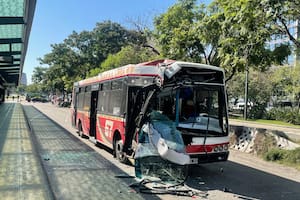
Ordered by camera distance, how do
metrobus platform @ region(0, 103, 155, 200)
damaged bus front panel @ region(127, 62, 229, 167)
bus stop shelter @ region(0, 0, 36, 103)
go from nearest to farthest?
metrobus platform @ region(0, 103, 155, 200), damaged bus front panel @ region(127, 62, 229, 167), bus stop shelter @ region(0, 0, 36, 103)

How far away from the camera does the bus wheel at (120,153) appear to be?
374 inches

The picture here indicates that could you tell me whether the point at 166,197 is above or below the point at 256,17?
below

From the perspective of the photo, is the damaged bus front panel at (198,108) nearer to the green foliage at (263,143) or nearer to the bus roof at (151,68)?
the bus roof at (151,68)

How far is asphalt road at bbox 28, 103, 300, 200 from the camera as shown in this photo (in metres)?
6.91

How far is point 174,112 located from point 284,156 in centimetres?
473

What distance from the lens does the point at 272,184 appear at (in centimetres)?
789

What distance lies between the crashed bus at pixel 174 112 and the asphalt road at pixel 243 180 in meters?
0.61

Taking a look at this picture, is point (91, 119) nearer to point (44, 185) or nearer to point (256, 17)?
point (44, 185)

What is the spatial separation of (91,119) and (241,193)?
7.99 m

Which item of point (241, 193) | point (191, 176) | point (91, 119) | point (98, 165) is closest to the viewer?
point (241, 193)

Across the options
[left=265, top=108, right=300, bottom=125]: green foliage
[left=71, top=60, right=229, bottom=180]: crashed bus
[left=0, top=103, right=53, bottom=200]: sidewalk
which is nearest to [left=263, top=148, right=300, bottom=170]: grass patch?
→ [left=71, top=60, right=229, bottom=180]: crashed bus

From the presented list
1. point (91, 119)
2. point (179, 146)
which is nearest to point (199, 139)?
point (179, 146)

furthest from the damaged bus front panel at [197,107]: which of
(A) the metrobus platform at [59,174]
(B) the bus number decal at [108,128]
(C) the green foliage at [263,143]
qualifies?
(C) the green foliage at [263,143]

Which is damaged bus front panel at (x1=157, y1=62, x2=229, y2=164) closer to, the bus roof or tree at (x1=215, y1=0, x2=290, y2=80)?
the bus roof
